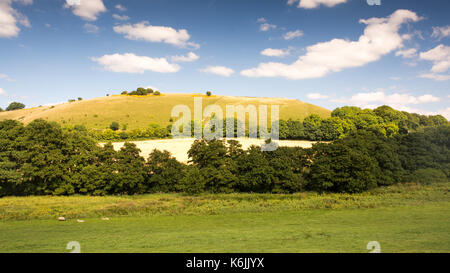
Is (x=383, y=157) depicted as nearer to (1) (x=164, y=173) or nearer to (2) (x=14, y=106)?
(1) (x=164, y=173)

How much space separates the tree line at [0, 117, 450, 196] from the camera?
35.4 meters

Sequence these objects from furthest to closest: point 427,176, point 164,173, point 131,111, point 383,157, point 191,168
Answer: point 131,111, point 383,157, point 427,176, point 191,168, point 164,173

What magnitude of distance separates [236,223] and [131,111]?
11158 centimetres

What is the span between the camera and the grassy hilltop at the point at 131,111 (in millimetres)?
110562

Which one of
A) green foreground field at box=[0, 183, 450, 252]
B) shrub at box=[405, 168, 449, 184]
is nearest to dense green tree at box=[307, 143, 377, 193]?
green foreground field at box=[0, 183, 450, 252]

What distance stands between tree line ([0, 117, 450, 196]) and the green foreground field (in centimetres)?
258

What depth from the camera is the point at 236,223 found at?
21.6 metres

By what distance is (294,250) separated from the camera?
45.8ft

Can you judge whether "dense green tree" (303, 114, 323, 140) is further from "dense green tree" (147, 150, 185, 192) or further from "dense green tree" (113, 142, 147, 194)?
"dense green tree" (113, 142, 147, 194)

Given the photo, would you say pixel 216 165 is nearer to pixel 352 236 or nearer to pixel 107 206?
pixel 107 206

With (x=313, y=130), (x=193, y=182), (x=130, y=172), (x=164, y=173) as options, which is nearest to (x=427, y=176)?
(x=193, y=182)

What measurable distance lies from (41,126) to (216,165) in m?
24.6

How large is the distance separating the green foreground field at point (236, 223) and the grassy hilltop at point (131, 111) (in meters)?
79.5

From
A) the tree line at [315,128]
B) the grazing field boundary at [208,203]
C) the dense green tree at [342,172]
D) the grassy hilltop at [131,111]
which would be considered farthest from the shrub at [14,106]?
the dense green tree at [342,172]
